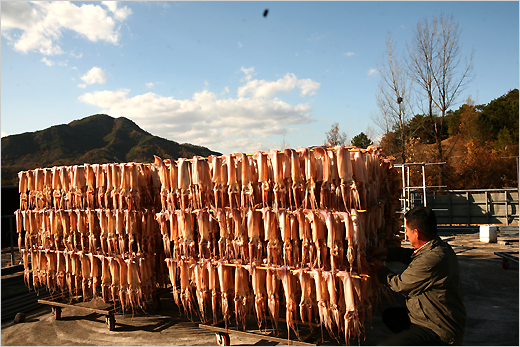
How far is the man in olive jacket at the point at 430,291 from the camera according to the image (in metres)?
3.50

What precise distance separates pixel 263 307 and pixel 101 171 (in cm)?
413

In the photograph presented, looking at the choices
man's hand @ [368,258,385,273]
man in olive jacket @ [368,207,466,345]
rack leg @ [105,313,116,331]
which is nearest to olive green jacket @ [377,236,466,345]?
man in olive jacket @ [368,207,466,345]

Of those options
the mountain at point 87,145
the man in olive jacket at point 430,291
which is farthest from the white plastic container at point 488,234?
the mountain at point 87,145

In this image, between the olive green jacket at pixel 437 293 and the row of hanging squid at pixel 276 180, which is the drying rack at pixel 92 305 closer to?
the row of hanging squid at pixel 276 180

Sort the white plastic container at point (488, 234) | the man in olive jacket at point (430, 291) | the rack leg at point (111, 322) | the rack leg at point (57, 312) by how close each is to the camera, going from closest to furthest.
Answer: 1. the man in olive jacket at point (430, 291)
2. the rack leg at point (111, 322)
3. the rack leg at point (57, 312)
4. the white plastic container at point (488, 234)

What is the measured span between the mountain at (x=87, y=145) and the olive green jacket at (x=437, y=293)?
5027 cm

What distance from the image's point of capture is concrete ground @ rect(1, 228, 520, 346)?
5609mm

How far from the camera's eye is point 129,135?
8456 centimetres

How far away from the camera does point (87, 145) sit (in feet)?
242

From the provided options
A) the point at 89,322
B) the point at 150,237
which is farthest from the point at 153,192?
the point at 89,322

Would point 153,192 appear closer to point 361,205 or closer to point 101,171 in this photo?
point 101,171

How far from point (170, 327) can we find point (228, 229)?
2475mm

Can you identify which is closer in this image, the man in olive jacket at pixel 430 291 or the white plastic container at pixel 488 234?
the man in olive jacket at pixel 430 291

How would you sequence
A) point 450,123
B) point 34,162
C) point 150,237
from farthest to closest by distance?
1. point 34,162
2. point 450,123
3. point 150,237
